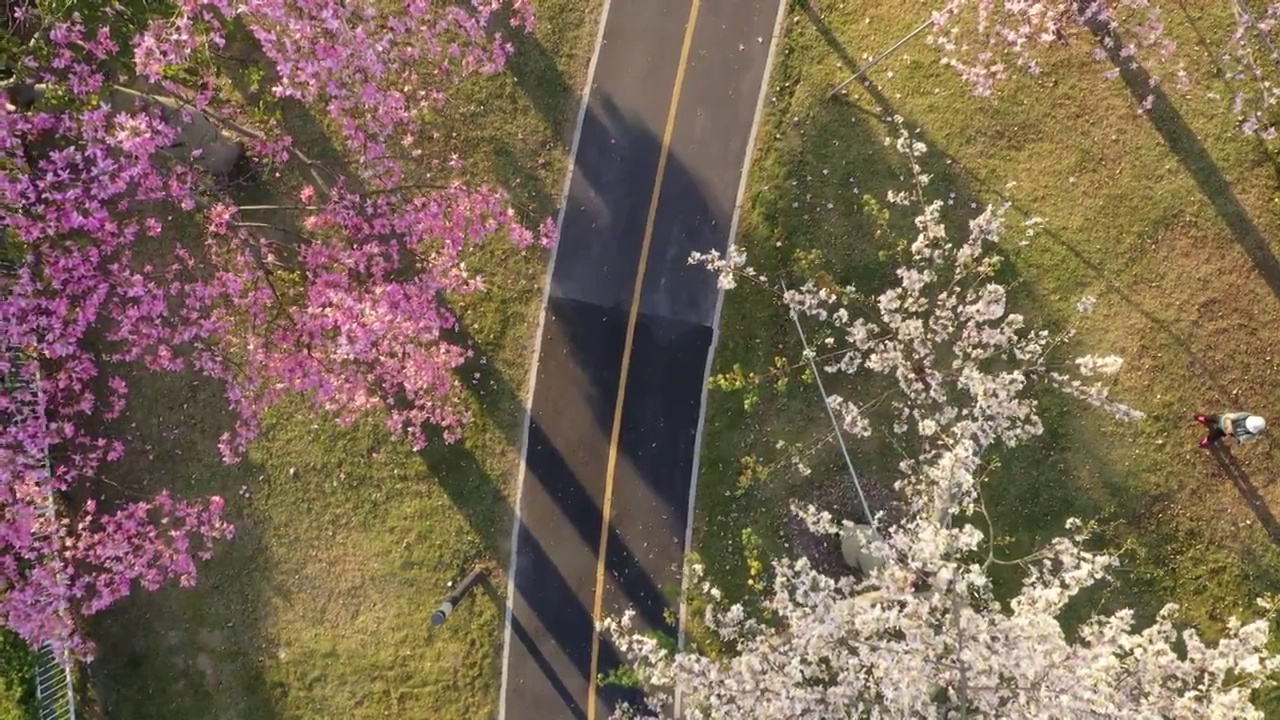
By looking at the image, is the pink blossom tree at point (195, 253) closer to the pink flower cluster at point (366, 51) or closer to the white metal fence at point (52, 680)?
the pink flower cluster at point (366, 51)

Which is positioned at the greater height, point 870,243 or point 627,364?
point 870,243

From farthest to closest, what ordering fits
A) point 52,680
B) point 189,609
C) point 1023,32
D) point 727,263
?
1. point 189,609
2. point 1023,32
3. point 727,263
4. point 52,680

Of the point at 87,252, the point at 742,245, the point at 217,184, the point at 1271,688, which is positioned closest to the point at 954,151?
the point at 742,245

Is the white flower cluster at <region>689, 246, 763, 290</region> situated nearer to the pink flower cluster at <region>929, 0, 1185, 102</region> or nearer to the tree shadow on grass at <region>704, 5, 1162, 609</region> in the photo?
the tree shadow on grass at <region>704, 5, 1162, 609</region>

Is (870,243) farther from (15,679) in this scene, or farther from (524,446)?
(15,679)

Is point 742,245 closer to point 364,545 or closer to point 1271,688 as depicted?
point 364,545

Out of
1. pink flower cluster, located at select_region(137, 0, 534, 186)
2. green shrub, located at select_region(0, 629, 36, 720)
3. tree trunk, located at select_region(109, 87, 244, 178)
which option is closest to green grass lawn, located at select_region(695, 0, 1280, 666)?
pink flower cluster, located at select_region(137, 0, 534, 186)

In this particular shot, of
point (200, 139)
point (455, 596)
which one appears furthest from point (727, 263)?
point (200, 139)
